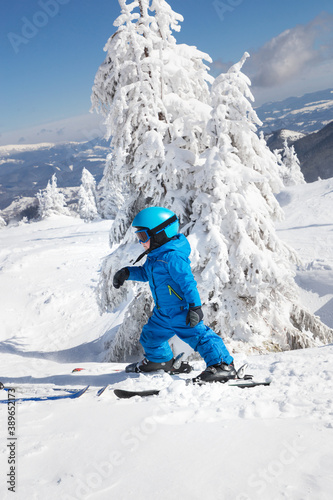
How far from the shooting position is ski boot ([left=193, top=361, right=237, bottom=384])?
3.57m

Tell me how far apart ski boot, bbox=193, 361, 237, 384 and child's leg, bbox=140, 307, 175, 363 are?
0.83m

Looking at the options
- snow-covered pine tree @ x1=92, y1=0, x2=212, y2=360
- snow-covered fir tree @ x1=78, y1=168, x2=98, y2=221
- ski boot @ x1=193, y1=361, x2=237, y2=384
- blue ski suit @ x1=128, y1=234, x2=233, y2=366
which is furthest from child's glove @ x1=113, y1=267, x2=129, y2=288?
snow-covered fir tree @ x1=78, y1=168, x2=98, y2=221

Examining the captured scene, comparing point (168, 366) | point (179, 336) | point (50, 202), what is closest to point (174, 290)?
point (179, 336)

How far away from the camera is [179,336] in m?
4.10

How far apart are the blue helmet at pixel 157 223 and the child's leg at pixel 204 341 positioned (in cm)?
100

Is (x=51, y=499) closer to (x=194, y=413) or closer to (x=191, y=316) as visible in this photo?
(x=194, y=413)

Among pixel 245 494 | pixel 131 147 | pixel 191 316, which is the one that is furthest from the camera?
pixel 131 147

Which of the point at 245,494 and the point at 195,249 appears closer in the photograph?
the point at 245,494

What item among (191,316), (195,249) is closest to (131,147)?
(195,249)

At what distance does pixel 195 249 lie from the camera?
23.5 feet

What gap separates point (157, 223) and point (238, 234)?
155 inches

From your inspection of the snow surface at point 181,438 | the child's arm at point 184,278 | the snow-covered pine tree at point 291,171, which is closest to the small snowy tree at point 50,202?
the snow-covered pine tree at point 291,171

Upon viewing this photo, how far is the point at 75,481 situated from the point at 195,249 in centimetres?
568

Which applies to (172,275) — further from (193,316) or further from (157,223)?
(157,223)
